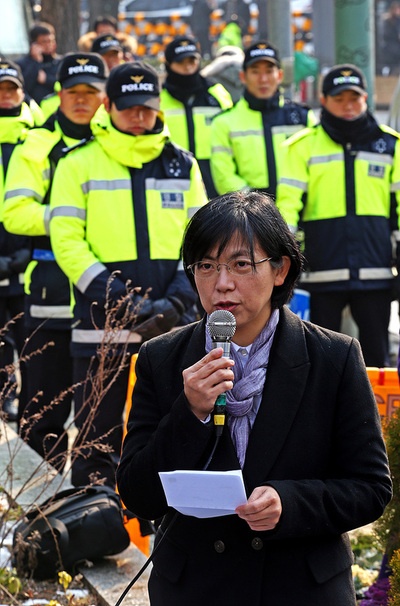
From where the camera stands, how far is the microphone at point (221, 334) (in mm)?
3229

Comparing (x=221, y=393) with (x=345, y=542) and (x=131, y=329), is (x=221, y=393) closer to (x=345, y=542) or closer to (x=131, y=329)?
(x=345, y=542)

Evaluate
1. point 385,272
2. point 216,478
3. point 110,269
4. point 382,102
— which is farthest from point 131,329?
point 382,102

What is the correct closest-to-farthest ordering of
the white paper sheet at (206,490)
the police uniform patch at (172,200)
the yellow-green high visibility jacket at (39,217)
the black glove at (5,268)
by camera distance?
the white paper sheet at (206,490) → the police uniform patch at (172,200) → the yellow-green high visibility jacket at (39,217) → the black glove at (5,268)

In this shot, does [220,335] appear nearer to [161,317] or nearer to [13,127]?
[161,317]

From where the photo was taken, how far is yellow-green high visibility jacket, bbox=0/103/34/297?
8.70 meters

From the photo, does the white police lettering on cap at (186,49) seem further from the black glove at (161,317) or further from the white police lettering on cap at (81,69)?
the black glove at (161,317)

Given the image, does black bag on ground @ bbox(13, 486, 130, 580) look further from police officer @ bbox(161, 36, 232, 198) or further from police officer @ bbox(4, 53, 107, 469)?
police officer @ bbox(161, 36, 232, 198)

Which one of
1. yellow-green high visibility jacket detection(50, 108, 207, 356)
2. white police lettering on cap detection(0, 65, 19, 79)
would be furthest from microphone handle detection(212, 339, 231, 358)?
white police lettering on cap detection(0, 65, 19, 79)

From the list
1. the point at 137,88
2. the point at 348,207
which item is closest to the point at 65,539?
the point at 137,88

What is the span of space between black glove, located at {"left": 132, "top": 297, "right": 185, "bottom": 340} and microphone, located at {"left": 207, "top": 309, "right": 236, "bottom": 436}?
337 cm

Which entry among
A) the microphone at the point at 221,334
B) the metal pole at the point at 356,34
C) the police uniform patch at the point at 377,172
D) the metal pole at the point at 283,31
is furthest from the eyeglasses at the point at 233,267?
the metal pole at the point at 283,31

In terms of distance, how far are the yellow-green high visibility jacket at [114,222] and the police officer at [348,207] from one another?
1660 millimetres

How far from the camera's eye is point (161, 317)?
671cm

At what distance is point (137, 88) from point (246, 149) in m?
3.01
